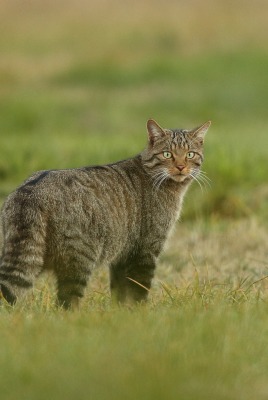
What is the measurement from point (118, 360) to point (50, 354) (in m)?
0.27

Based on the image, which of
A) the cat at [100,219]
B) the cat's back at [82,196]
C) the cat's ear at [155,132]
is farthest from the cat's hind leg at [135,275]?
the cat's ear at [155,132]

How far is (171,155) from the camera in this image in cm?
681

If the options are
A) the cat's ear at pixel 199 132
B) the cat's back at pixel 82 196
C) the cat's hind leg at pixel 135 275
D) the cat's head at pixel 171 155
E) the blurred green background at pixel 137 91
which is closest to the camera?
the cat's back at pixel 82 196

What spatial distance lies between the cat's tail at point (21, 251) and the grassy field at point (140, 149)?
0.12 meters

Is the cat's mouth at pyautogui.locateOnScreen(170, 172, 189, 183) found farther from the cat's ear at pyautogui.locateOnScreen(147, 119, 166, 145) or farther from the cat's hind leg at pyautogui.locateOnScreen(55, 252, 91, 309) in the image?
the cat's hind leg at pyautogui.locateOnScreen(55, 252, 91, 309)

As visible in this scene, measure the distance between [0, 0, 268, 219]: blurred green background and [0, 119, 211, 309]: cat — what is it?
3998 mm

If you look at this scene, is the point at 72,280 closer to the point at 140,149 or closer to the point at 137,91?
the point at 140,149

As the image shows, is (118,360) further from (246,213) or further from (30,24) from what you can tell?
(30,24)

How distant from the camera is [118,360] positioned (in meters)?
4.11

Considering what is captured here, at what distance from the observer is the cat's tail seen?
18.0 ft

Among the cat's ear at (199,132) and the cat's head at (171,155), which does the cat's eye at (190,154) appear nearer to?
the cat's head at (171,155)

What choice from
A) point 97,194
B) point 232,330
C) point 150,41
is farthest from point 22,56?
point 232,330

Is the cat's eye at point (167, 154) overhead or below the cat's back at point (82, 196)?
overhead

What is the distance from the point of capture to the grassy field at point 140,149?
4.04m
